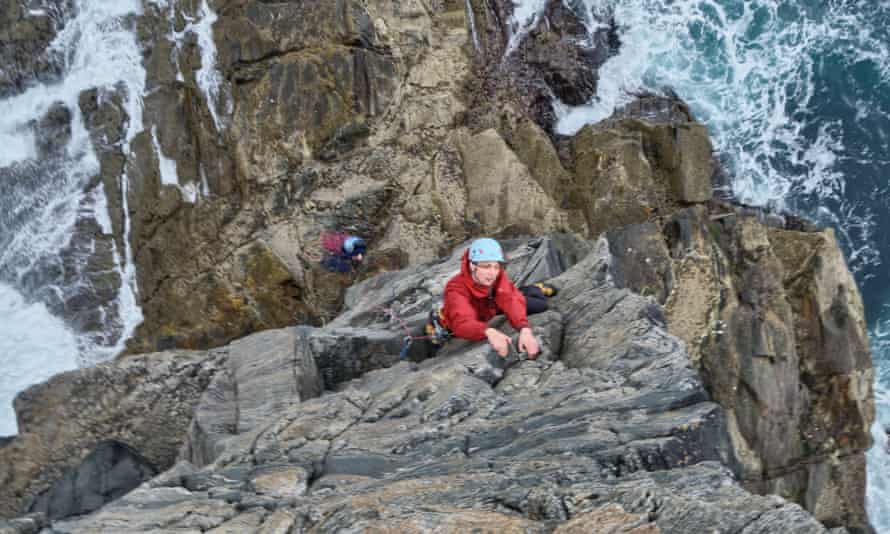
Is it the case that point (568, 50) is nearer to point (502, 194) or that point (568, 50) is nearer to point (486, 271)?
point (502, 194)

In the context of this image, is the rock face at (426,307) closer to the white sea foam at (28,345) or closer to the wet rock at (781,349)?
the wet rock at (781,349)

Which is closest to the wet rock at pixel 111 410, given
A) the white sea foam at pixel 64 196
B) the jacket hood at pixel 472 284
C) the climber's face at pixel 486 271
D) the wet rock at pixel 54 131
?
the jacket hood at pixel 472 284

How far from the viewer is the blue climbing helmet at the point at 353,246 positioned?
57.5 feet

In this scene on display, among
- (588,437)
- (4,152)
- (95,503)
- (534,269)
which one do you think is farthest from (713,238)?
(4,152)

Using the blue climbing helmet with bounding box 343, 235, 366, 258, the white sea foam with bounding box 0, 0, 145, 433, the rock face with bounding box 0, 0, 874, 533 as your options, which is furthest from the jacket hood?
the white sea foam with bounding box 0, 0, 145, 433

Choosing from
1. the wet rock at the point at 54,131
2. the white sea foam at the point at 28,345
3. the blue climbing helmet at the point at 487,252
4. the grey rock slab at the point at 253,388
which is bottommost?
the grey rock slab at the point at 253,388

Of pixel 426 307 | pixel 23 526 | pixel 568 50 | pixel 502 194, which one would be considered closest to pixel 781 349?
pixel 502 194

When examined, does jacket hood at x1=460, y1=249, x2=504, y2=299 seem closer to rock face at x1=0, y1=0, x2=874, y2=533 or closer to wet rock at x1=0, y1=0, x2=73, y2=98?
rock face at x1=0, y1=0, x2=874, y2=533

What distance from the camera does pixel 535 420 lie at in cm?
866

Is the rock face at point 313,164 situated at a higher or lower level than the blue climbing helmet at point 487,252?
higher

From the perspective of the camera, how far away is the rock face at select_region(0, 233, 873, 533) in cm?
705

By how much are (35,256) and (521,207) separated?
45.5 feet

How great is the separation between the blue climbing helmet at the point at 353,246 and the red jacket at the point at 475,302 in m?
7.60

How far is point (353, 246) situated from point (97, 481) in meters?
7.83
